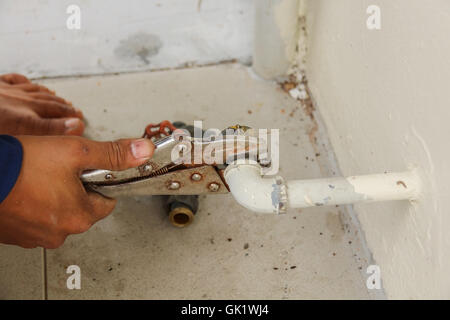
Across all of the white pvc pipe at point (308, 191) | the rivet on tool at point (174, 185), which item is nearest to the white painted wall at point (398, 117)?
the white pvc pipe at point (308, 191)

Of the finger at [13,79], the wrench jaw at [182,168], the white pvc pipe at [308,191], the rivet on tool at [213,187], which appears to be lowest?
the white pvc pipe at [308,191]

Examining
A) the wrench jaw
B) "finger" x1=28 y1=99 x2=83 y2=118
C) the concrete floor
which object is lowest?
the concrete floor

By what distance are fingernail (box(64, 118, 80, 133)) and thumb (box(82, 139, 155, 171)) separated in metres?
0.47

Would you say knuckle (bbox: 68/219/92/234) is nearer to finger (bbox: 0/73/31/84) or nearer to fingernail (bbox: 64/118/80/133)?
fingernail (bbox: 64/118/80/133)

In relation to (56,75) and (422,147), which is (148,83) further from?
(422,147)

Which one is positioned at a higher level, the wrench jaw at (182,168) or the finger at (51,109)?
the finger at (51,109)

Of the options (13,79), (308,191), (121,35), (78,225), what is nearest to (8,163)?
(78,225)

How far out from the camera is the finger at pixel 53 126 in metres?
1.13

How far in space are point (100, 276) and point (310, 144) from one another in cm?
63

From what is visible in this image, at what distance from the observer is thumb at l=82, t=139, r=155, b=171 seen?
0.73 meters

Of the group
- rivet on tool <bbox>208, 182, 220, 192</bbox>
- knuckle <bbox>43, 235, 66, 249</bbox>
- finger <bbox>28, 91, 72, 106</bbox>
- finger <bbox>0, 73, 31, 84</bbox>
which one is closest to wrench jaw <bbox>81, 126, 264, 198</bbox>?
rivet on tool <bbox>208, 182, 220, 192</bbox>

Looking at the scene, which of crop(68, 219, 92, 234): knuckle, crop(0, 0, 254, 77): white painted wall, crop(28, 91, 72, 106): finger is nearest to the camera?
crop(68, 219, 92, 234): knuckle

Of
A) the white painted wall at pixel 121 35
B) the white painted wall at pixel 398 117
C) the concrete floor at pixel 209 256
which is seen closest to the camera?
the white painted wall at pixel 398 117

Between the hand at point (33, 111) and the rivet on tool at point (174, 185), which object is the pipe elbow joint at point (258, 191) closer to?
the rivet on tool at point (174, 185)
